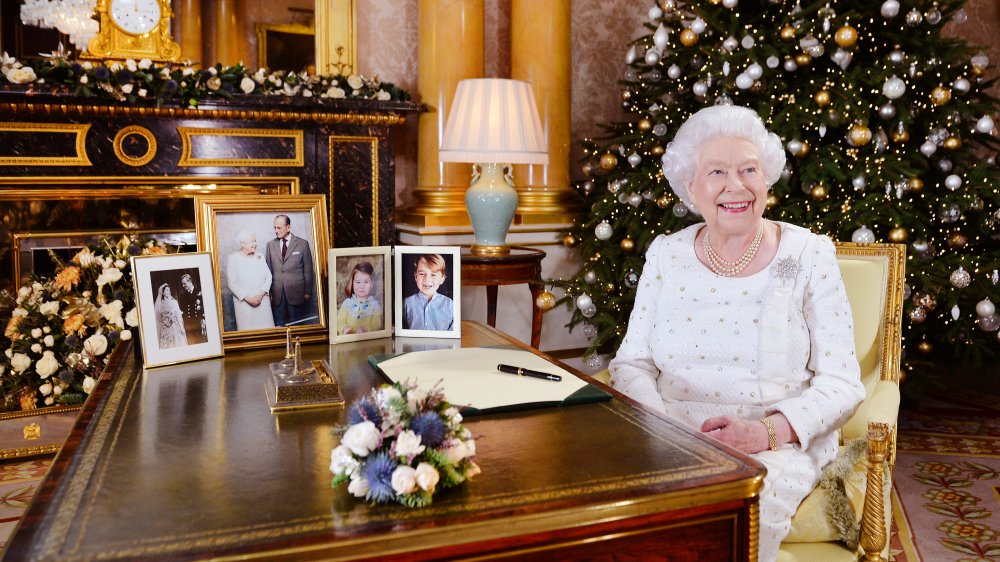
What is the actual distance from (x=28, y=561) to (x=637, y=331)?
1477 mm

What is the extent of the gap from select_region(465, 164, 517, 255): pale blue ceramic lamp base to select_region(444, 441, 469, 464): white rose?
3.00 metres

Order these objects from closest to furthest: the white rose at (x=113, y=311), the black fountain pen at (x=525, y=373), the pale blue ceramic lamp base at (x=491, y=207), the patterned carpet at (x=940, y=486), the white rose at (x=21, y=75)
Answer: the black fountain pen at (x=525, y=373) < the patterned carpet at (x=940, y=486) < the white rose at (x=113, y=311) < the white rose at (x=21, y=75) < the pale blue ceramic lamp base at (x=491, y=207)

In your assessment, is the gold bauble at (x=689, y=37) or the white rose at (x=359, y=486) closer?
the white rose at (x=359, y=486)

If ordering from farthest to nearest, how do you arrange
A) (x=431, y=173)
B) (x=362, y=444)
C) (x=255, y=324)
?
(x=431, y=173), (x=255, y=324), (x=362, y=444)

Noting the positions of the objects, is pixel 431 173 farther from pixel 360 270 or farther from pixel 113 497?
pixel 113 497

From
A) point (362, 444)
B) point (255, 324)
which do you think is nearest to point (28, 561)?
point (362, 444)

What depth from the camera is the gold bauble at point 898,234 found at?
→ 347cm

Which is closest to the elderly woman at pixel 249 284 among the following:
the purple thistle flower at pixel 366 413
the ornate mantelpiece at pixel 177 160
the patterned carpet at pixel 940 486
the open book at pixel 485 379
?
the open book at pixel 485 379

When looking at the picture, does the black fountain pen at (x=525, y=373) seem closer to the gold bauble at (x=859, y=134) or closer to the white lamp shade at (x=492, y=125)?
the white lamp shade at (x=492, y=125)

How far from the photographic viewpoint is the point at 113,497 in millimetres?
1018

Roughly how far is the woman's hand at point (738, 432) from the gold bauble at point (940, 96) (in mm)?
2448

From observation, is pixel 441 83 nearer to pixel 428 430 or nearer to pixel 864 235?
pixel 864 235

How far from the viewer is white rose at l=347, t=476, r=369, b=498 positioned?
1005mm

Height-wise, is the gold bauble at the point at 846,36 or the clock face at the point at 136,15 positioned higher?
the clock face at the point at 136,15
